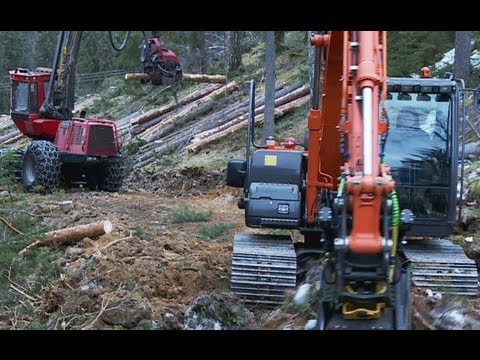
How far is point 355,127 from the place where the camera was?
6023 mm

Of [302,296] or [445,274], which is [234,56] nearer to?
[445,274]

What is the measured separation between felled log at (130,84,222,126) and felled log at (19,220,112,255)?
15.6 meters

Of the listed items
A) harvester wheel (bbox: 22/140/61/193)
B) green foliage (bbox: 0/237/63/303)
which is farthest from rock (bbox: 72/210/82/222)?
harvester wheel (bbox: 22/140/61/193)

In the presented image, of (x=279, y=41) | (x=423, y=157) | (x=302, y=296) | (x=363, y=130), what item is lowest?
(x=302, y=296)

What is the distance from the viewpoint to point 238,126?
22.3 metres

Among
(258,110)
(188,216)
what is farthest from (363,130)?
(258,110)

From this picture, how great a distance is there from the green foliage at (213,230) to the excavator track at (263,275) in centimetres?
406

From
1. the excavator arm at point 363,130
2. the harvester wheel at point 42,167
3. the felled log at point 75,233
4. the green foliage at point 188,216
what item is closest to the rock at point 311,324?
the excavator arm at point 363,130

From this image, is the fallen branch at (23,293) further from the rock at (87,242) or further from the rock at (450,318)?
the rock at (450,318)

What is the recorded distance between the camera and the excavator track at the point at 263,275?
8164 millimetres

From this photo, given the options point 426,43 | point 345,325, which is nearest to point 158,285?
point 345,325

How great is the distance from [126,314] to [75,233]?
177 inches

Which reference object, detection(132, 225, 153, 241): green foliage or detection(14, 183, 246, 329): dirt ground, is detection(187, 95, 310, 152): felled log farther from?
detection(132, 225, 153, 241): green foliage
